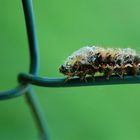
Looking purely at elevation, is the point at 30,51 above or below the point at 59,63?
above

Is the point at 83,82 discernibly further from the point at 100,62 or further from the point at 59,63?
the point at 59,63

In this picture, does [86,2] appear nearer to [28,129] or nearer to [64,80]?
[28,129]

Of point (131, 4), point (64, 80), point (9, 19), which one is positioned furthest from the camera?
point (9, 19)

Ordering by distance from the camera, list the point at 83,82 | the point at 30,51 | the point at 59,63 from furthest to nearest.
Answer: the point at 59,63, the point at 30,51, the point at 83,82

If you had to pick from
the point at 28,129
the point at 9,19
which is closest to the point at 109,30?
the point at 9,19

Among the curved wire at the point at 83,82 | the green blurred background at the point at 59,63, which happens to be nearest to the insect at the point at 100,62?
the curved wire at the point at 83,82

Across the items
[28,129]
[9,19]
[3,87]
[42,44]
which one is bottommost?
[28,129]

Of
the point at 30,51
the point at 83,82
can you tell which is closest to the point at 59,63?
the point at 30,51

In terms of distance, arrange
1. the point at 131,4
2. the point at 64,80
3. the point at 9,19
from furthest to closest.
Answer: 1. the point at 9,19
2. the point at 131,4
3. the point at 64,80
